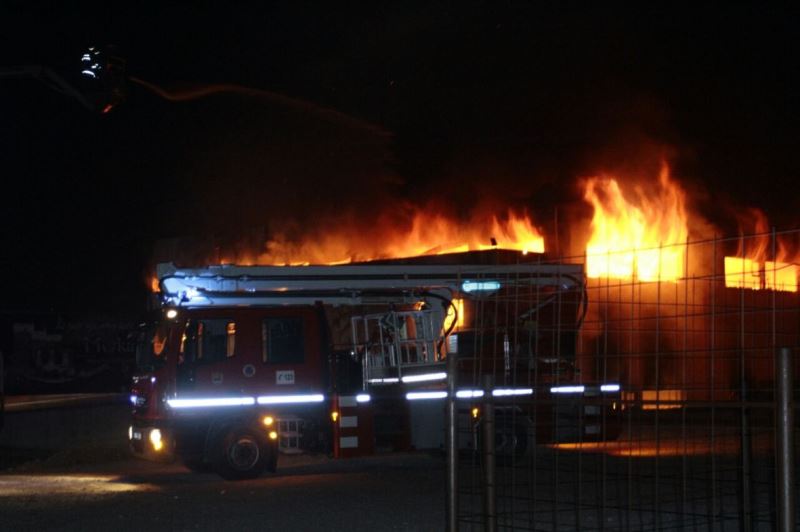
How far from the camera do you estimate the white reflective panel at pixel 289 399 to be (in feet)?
48.2

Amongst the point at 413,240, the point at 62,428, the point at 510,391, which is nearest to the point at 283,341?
the point at 510,391

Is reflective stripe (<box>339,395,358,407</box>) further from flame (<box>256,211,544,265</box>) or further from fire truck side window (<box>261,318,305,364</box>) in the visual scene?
flame (<box>256,211,544,265</box>)

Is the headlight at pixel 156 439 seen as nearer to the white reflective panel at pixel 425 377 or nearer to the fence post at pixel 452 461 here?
the white reflective panel at pixel 425 377

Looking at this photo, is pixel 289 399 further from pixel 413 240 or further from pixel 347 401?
pixel 413 240

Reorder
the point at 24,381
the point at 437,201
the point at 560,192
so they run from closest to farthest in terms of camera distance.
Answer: the point at 24,381, the point at 560,192, the point at 437,201

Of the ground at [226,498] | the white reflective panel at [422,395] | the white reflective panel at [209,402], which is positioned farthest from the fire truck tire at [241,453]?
the white reflective panel at [422,395]

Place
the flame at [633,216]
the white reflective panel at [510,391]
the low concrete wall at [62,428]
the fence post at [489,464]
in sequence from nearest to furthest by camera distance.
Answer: the fence post at [489,464] < the white reflective panel at [510,391] < the low concrete wall at [62,428] < the flame at [633,216]

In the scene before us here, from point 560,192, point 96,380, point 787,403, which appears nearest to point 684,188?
point 560,192

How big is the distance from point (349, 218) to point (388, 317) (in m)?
21.8

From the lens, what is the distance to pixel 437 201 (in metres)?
39.2

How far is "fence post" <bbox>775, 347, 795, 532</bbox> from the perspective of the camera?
15.2 feet

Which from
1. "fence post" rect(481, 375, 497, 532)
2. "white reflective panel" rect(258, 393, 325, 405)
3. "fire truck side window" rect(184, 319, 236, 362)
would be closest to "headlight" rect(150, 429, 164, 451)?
"fire truck side window" rect(184, 319, 236, 362)

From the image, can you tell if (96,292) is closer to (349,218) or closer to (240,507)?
(349,218)

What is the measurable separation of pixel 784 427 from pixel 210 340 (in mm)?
10782
